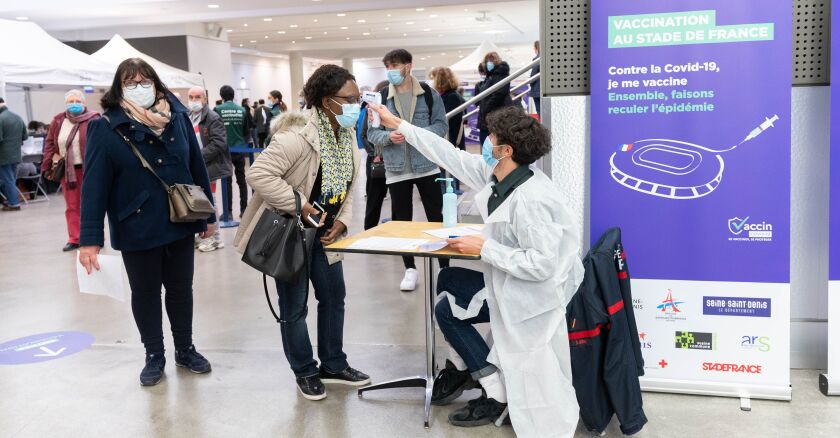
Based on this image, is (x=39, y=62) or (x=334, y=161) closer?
(x=334, y=161)

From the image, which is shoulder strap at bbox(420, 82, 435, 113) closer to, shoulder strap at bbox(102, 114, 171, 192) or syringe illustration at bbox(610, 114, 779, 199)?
syringe illustration at bbox(610, 114, 779, 199)

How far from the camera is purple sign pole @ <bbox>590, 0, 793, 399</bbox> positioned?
2.68m

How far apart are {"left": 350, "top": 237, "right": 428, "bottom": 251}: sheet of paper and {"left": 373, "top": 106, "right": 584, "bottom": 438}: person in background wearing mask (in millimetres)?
184

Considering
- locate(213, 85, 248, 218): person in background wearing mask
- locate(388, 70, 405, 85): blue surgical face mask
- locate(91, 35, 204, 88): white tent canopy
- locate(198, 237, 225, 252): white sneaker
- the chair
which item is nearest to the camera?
locate(388, 70, 405, 85): blue surgical face mask

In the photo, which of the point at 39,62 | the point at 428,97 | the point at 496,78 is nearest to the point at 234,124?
the point at 39,62

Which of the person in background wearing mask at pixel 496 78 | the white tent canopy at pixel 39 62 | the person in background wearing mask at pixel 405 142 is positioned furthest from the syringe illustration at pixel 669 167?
the white tent canopy at pixel 39 62

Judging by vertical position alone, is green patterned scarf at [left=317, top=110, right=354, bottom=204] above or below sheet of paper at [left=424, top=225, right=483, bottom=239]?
above

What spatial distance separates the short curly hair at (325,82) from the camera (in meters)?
2.71

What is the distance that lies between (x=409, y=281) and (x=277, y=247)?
2.12 meters

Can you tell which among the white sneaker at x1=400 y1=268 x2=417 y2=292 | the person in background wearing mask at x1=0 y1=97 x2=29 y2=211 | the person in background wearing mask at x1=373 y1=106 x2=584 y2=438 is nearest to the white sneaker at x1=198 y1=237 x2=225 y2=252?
the white sneaker at x1=400 y1=268 x2=417 y2=292

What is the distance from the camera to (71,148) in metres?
6.09

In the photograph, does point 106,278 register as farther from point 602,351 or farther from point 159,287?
point 602,351

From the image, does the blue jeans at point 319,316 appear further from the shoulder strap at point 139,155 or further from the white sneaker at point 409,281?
the white sneaker at point 409,281

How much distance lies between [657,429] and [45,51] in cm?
894
